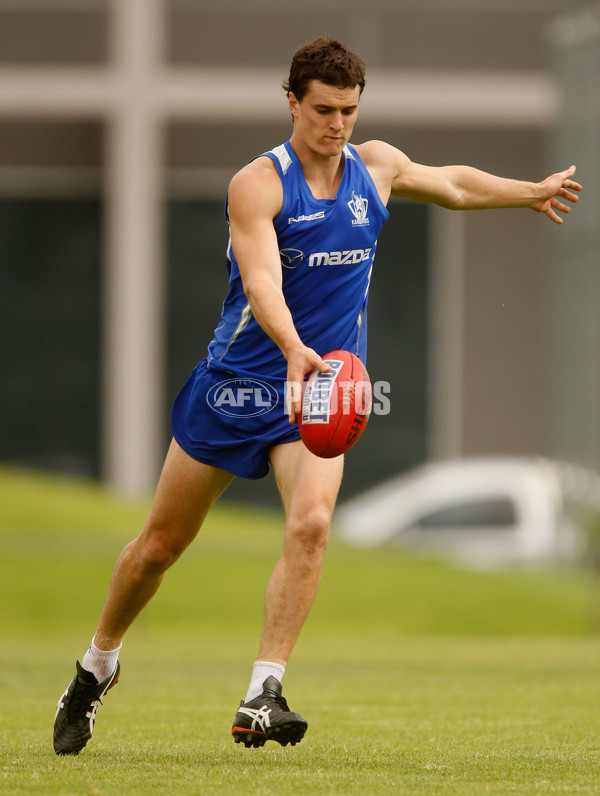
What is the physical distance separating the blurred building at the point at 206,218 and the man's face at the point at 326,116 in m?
14.8

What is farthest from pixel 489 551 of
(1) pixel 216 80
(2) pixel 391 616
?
(1) pixel 216 80

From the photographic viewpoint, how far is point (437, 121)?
20484 mm

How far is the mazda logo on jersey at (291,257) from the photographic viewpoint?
5238 mm

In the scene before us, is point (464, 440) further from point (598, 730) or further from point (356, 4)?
point (598, 730)

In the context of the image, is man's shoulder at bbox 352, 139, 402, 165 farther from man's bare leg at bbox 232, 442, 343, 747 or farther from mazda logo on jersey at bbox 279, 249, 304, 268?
man's bare leg at bbox 232, 442, 343, 747

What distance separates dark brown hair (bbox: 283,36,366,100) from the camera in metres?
5.06

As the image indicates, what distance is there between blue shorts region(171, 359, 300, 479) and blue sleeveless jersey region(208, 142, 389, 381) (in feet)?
0.24

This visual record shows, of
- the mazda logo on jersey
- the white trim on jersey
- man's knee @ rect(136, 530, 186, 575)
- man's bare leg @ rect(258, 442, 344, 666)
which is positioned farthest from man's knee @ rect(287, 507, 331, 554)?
the white trim on jersey

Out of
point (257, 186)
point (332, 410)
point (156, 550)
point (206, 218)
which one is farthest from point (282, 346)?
point (206, 218)

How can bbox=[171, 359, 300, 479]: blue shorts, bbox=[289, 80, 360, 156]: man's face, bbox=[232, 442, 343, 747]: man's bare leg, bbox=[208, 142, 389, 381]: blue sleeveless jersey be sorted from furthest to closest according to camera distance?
bbox=[171, 359, 300, 479]: blue shorts < bbox=[208, 142, 389, 381]: blue sleeveless jersey < bbox=[289, 80, 360, 156]: man's face < bbox=[232, 442, 343, 747]: man's bare leg

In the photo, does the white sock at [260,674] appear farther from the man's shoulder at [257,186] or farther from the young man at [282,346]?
the man's shoulder at [257,186]

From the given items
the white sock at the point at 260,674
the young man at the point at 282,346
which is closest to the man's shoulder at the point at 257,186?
the young man at the point at 282,346

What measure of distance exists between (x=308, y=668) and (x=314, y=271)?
5044 millimetres

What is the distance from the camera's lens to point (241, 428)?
5.34 metres
